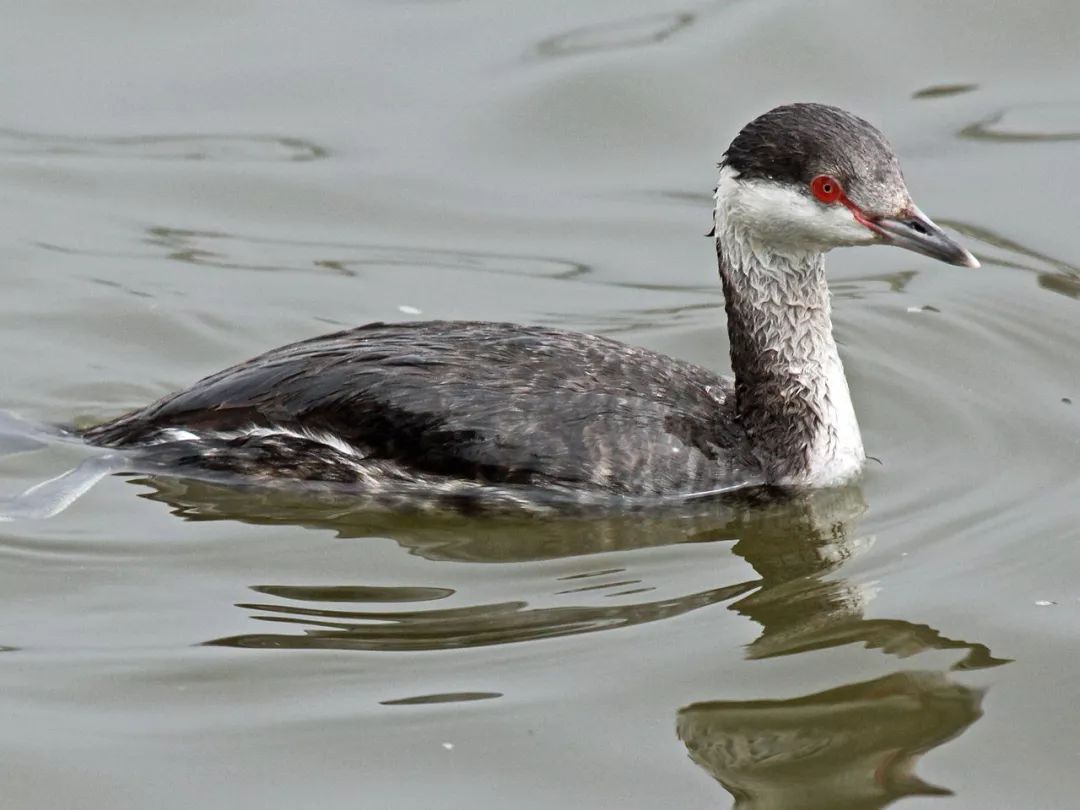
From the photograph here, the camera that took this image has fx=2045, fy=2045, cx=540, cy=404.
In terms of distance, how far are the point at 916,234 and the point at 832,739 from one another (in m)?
2.32

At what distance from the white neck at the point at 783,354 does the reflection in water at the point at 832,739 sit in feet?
5.31

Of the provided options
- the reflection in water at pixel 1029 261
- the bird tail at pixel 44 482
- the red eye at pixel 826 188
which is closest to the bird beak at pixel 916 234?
the red eye at pixel 826 188

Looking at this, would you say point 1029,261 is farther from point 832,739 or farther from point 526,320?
point 832,739

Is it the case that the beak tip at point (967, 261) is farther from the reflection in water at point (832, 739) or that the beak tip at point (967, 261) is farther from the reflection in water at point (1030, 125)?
the reflection in water at point (1030, 125)

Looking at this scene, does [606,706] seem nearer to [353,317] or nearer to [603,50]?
[353,317]

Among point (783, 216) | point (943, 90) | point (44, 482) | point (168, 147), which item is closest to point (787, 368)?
point (783, 216)

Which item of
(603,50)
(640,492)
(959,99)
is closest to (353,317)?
(640,492)

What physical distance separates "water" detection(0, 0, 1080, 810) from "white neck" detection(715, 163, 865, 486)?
217 mm

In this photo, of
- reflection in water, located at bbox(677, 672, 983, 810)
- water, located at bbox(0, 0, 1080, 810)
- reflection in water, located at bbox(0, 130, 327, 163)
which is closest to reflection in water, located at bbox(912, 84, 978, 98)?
water, located at bbox(0, 0, 1080, 810)

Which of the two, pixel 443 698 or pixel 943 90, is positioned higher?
pixel 943 90

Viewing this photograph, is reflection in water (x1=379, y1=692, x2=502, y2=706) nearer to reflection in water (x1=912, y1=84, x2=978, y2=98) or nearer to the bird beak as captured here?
the bird beak

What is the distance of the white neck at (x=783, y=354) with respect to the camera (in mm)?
8188

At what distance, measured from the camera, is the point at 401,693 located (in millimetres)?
6523

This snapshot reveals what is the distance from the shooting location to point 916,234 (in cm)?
782
